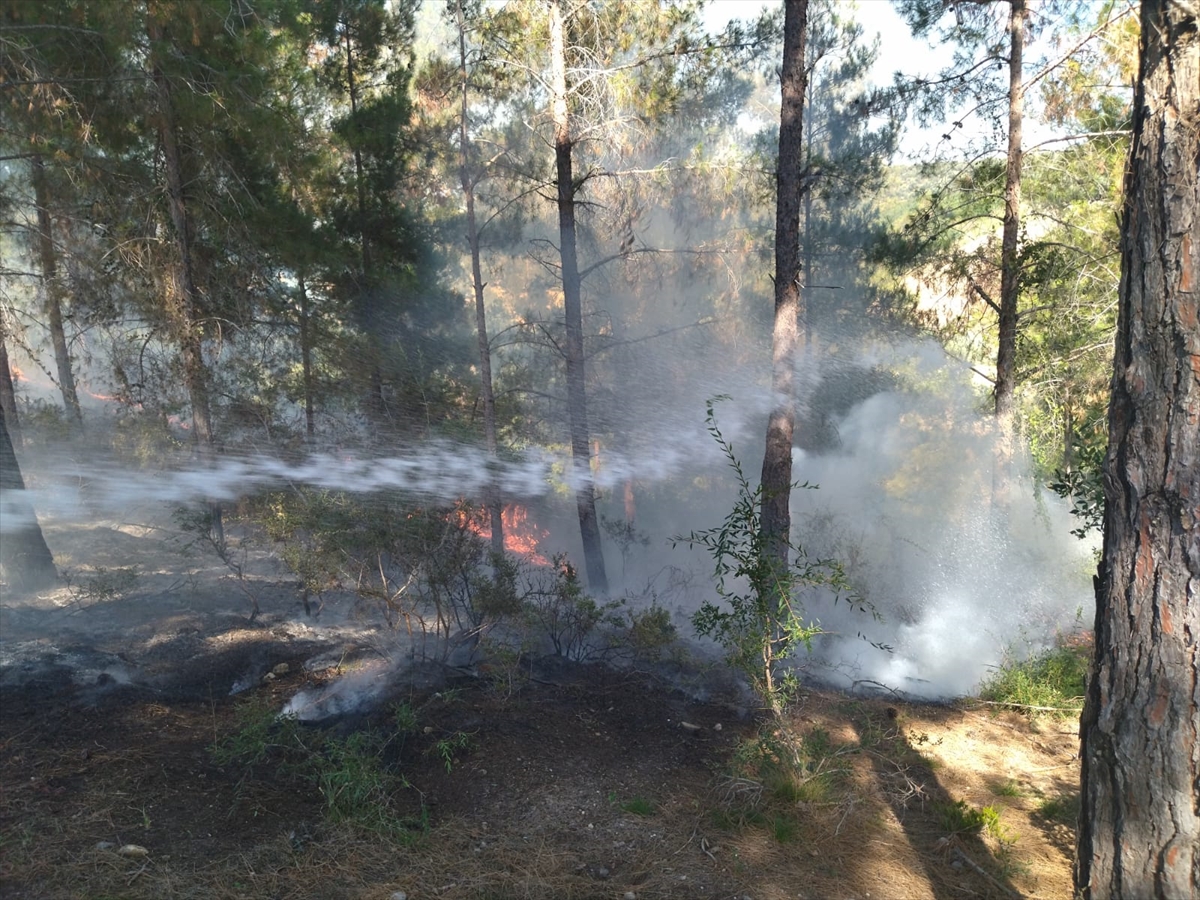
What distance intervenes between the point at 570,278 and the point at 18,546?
7.67 meters

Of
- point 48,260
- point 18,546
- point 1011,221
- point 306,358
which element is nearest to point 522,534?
point 306,358

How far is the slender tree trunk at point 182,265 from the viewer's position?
9.16 m

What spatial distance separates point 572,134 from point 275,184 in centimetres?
436

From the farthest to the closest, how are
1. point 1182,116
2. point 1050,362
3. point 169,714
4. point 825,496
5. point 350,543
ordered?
point 825,496 → point 1050,362 → point 350,543 → point 169,714 → point 1182,116

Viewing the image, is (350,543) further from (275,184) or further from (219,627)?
(275,184)

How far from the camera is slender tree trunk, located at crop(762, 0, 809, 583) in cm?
830

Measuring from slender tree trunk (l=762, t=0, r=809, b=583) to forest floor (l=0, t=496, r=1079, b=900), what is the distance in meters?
2.16

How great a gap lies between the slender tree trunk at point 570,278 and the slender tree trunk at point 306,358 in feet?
13.3

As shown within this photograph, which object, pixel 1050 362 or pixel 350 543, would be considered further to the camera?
pixel 1050 362

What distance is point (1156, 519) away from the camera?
3.01m

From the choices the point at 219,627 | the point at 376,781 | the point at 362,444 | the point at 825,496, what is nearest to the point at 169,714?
the point at 376,781

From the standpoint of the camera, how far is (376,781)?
188 inches

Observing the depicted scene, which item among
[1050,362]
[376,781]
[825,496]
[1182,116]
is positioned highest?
[1182,116]

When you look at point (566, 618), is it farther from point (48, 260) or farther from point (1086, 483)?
point (48, 260)
